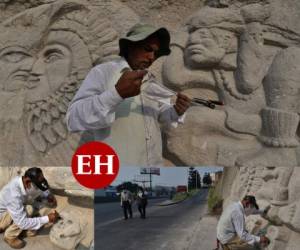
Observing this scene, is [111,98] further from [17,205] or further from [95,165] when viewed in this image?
[17,205]

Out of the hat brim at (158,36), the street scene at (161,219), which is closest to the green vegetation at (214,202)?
the street scene at (161,219)

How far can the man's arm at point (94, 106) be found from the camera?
1763 mm

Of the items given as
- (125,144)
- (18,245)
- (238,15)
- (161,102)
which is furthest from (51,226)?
(238,15)

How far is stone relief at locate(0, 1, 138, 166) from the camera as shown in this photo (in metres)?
2.66

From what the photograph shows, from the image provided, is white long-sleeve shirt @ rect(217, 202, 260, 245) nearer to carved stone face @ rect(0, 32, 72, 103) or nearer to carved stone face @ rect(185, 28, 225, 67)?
carved stone face @ rect(185, 28, 225, 67)

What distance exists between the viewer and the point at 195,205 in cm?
201

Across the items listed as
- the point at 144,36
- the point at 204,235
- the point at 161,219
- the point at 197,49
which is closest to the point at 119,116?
the point at 144,36

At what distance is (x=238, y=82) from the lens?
8.62 ft

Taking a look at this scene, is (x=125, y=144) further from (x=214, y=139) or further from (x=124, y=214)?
(x=214, y=139)

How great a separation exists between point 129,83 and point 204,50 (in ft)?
3.09

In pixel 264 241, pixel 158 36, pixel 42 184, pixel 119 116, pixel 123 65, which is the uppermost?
pixel 158 36

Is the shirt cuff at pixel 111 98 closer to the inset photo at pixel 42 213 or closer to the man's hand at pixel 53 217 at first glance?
the inset photo at pixel 42 213

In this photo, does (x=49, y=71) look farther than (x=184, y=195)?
Yes

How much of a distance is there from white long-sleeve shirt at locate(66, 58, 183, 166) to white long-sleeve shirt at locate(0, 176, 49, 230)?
444mm
